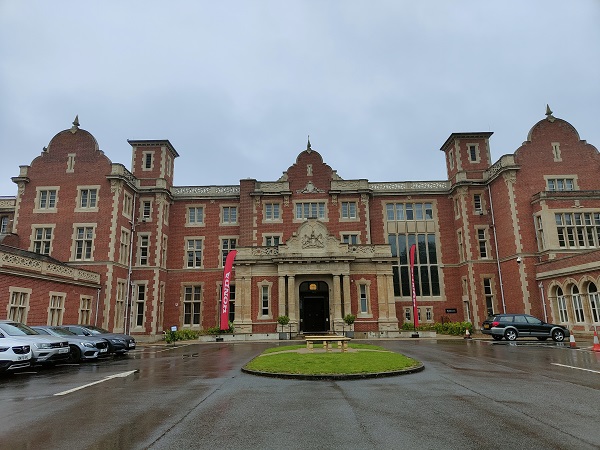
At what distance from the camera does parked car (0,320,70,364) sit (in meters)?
14.3

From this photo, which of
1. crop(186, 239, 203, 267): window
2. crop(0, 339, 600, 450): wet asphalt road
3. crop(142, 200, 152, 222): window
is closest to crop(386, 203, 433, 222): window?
crop(186, 239, 203, 267): window

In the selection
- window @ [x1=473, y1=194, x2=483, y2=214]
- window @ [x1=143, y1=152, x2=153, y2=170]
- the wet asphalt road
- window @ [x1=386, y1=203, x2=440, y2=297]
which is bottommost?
the wet asphalt road

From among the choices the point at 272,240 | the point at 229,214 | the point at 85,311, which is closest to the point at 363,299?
the point at 272,240

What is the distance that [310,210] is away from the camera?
39.4 metres

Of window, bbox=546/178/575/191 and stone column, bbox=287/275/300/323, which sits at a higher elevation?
window, bbox=546/178/575/191

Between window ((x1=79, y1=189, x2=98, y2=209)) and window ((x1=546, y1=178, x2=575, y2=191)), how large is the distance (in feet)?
125

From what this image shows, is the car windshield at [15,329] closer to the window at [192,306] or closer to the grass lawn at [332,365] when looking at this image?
the grass lawn at [332,365]

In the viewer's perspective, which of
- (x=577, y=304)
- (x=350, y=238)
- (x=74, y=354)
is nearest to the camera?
(x=74, y=354)

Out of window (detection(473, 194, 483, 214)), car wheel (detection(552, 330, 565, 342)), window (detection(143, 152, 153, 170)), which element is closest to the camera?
car wheel (detection(552, 330, 565, 342))

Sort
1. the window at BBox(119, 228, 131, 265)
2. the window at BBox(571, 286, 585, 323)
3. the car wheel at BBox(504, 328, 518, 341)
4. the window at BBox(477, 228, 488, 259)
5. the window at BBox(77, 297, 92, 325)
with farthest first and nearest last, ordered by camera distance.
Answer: the window at BBox(477, 228, 488, 259), the window at BBox(119, 228, 131, 265), the window at BBox(77, 297, 92, 325), the window at BBox(571, 286, 585, 323), the car wheel at BBox(504, 328, 518, 341)

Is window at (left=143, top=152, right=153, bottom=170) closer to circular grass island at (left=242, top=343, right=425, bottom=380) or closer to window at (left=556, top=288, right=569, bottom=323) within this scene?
circular grass island at (left=242, top=343, right=425, bottom=380)

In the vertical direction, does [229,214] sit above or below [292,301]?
above

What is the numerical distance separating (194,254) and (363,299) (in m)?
17.1

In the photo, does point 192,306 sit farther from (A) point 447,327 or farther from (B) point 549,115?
(B) point 549,115
